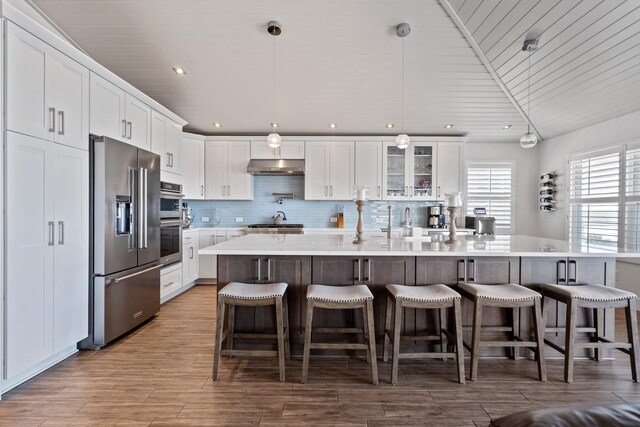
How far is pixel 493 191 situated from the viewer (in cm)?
545

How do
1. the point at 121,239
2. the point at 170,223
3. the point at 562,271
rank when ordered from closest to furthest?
the point at 562,271
the point at 121,239
the point at 170,223

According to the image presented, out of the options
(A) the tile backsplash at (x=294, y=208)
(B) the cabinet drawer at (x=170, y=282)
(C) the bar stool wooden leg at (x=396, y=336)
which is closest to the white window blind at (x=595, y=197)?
(A) the tile backsplash at (x=294, y=208)

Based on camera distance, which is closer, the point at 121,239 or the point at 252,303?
the point at 252,303

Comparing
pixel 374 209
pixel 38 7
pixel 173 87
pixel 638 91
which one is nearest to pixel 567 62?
pixel 638 91

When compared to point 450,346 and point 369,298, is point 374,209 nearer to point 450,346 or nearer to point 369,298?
point 450,346

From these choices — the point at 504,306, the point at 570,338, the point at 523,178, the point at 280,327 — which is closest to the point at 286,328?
the point at 280,327

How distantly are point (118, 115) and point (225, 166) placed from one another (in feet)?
7.31

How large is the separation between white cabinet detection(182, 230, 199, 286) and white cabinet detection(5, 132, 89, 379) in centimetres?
179

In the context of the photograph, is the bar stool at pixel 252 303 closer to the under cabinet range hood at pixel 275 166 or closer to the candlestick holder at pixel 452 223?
the candlestick holder at pixel 452 223

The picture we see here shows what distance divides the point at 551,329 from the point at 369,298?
63.7 inches

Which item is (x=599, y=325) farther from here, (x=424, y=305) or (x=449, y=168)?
(x=449, y=168)

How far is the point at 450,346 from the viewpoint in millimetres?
2463

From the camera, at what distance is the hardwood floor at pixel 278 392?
175 centimetres

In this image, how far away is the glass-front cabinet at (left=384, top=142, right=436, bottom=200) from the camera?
201 inches
